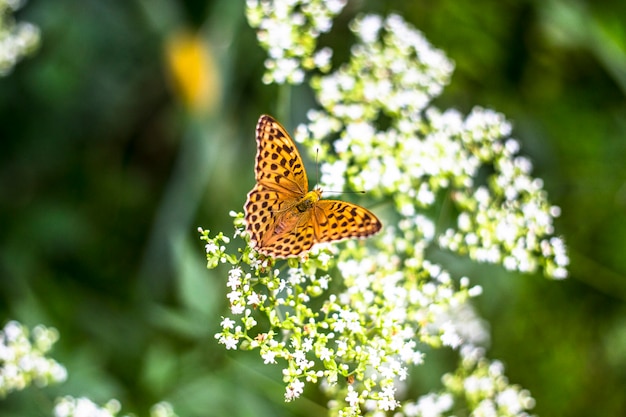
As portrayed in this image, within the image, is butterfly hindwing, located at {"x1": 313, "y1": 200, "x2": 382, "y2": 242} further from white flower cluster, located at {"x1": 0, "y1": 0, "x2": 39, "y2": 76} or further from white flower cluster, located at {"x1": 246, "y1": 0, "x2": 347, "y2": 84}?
white flower cluster, located at {"x1": 0, "y1": 0, "x2": 39, "y2": 76}

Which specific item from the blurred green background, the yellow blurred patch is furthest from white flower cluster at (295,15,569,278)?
the yellow blurred patch

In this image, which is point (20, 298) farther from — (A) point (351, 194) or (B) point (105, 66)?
(A) point (351, 194)

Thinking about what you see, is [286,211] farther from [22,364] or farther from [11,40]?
[11,40]

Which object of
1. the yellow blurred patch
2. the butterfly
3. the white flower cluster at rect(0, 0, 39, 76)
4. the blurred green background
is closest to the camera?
the butterfly

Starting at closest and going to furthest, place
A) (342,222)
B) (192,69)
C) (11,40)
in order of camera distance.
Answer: (342,222) → (11,40) → (192,69)

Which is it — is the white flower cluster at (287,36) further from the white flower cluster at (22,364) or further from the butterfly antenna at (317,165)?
the white flower cluster at (22,364)

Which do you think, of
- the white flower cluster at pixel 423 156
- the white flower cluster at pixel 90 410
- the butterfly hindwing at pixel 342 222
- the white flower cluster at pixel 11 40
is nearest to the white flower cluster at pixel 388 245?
the white flower cluster at pixel 423 156

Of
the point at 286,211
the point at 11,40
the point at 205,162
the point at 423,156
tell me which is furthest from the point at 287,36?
the point at 11,40
